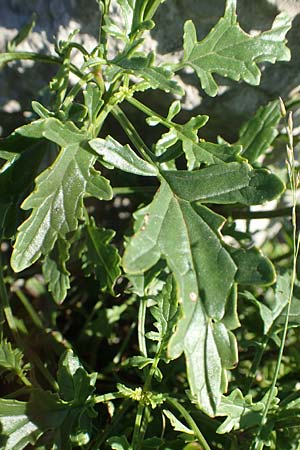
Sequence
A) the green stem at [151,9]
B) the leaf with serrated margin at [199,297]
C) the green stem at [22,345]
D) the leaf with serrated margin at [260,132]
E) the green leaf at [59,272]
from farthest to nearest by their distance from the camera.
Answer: the leaf with serrated margin at [260,132] → the green stem at [22,345] → the green leaf at [59,272] → the green stem at [151,9] → the leaf with serrated margin at [199,297]

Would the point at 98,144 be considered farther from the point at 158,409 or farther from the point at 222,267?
the point at 158,409

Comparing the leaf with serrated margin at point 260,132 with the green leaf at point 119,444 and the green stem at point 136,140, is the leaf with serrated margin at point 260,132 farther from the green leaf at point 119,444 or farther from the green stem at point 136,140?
the green leaf at point 119,444

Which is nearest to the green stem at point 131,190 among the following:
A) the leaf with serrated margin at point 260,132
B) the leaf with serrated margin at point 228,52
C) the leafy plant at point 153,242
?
the leafy plant at point 153,242

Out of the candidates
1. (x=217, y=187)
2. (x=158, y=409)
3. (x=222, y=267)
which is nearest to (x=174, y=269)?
(x=222, y=267)

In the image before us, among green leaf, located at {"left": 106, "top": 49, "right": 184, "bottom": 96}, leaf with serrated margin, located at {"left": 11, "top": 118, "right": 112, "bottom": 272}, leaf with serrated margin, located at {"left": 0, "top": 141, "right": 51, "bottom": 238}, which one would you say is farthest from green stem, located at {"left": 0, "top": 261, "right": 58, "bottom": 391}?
green leaf, located at {"left": 106, "top": 49, "right": 184, "bottom": 96}

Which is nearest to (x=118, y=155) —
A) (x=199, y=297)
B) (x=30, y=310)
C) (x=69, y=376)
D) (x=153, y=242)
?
(x=153, y=242)

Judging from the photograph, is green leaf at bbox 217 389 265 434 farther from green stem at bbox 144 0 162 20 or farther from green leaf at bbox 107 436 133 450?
green stem at bbox 144 0 162 20
